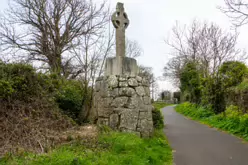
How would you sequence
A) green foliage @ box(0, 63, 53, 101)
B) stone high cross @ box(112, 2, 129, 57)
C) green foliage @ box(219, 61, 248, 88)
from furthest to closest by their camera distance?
green foliage @ box(219, 61, 248, 88) < stone high cross @ box(112, 2, 129, 57) < green foliage @ box(0, 63, 53, 101)

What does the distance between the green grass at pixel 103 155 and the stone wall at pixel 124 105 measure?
69 cm

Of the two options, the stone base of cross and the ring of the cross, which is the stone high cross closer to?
the ring of the cross

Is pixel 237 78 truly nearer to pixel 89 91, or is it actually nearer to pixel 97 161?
pixel 89 91

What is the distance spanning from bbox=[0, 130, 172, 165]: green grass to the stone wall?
2.25 ft

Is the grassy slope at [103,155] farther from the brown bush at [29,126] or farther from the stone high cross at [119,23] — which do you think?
the stone high cross at [119,23]

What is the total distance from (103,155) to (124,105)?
7.87ft

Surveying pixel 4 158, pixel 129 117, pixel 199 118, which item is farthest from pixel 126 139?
pixel 199 118

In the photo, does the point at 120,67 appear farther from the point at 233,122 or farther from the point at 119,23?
the point at 233,122

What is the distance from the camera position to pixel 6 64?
5.76 m

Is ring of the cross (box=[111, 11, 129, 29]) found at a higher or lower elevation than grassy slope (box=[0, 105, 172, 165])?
higher

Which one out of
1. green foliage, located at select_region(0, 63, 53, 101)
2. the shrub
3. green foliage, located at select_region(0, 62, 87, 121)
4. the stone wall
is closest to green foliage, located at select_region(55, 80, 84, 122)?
green foliage, located at select_region(0, 62, 87, 121)

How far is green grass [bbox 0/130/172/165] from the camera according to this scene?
143 inches

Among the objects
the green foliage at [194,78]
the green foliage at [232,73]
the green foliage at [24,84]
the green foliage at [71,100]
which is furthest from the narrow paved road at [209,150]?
the green foliage at [194,78]

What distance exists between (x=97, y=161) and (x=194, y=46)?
723 inches
